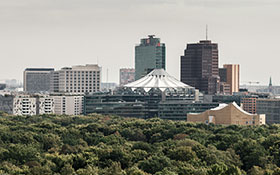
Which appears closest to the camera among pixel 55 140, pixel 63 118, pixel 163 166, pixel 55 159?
pixel 163 166

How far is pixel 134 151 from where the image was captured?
11988 centimetres

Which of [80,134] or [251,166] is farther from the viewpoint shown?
[80,134]

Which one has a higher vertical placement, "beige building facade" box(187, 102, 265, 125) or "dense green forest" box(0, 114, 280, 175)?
"beige building facade" box(187, 102, 265, 125)

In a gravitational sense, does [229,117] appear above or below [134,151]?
above

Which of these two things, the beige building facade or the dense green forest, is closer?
the dense green forest

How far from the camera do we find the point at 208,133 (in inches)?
6132

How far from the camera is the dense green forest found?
103500mm

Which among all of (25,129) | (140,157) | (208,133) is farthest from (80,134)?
(140,157)

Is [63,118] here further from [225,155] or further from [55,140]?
[225,155]

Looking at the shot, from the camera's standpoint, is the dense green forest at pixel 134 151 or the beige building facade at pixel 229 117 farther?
the beige building facade at pixel 229 117

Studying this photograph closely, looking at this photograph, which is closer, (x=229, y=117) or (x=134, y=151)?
(x=134, y=151)

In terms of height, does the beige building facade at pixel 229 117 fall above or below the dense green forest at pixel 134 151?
above

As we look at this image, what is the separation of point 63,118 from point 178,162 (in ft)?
295

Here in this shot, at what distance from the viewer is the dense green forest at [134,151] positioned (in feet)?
340
